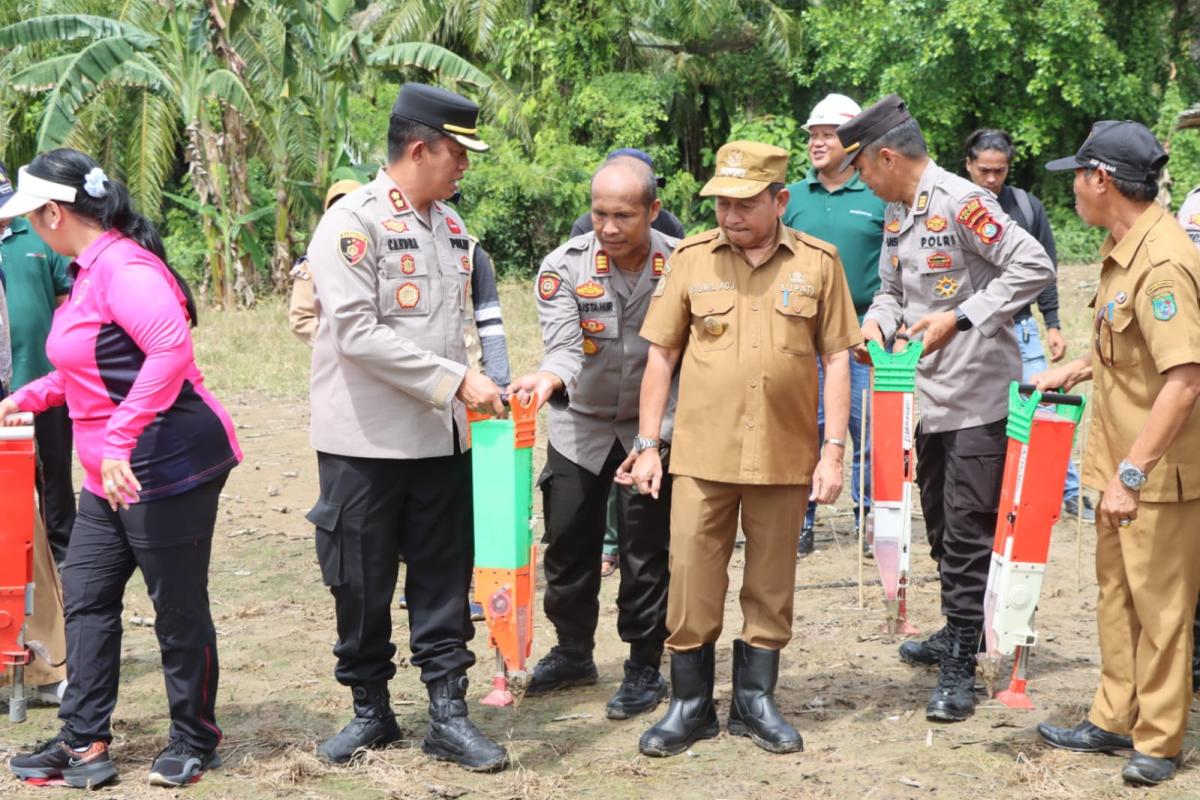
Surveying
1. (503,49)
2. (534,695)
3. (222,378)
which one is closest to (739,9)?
(503,49)

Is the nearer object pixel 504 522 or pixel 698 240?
pixel 504 522

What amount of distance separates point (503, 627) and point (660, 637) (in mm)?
902

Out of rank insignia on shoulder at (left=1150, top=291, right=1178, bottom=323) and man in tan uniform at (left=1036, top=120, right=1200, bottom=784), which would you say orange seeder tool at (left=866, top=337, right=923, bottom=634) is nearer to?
man in tan uniform at (left=1036, top=120, right=1200, bottom=784)

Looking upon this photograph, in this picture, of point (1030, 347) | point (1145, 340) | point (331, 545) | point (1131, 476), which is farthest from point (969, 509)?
point (1030, 347)

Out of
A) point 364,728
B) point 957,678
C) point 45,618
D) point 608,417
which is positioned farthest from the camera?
point 45,618

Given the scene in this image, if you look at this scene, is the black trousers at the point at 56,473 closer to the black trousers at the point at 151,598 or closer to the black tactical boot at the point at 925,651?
the black trousers at the point at 151,598

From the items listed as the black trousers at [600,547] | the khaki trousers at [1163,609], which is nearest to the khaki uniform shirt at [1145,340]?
the khaki trousers at [1163,609]

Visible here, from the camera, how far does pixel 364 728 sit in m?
4.48

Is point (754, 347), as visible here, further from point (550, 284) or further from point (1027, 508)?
point (1027, 508)

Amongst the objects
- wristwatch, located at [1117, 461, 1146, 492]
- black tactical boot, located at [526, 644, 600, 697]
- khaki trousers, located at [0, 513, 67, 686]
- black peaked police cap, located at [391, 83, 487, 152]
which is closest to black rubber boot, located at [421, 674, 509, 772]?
black tactical boot, located at [526, 644, 600, 697]

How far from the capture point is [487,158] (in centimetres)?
2302

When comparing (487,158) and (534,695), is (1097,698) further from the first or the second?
(487,158)

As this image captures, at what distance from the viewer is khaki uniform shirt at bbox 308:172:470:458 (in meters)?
4.14

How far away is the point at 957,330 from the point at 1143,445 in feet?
3.13
